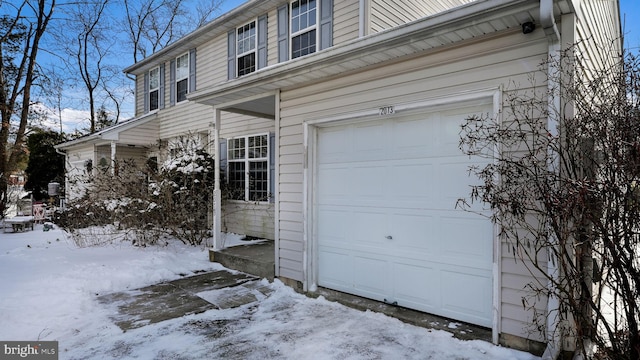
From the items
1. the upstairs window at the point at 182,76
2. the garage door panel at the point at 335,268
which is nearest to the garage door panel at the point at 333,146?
the garage door panel at the point at 335,268

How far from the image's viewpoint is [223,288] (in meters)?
5.33

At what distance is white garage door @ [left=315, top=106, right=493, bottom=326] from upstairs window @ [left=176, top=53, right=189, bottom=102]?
766 cm

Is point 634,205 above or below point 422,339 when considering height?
above

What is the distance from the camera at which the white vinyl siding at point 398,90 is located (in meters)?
3.29

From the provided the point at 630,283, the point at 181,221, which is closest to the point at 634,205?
the point at 630,283

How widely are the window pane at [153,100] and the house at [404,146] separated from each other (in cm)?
705

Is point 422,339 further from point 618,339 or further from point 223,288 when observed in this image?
point 223,288

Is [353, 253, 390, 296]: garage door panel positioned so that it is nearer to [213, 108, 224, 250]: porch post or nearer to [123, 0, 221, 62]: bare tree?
[213, 108, 224, 250]: porch post

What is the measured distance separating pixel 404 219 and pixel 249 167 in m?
5.50

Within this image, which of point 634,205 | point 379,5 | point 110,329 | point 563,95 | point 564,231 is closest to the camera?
point 634,205

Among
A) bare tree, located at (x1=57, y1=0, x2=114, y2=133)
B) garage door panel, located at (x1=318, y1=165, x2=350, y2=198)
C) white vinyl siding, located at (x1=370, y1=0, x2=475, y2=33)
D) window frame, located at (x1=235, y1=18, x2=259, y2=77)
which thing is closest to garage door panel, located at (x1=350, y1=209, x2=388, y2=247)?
garage door panel, located at (x1=318, y1=165, x2=350, y2=198)

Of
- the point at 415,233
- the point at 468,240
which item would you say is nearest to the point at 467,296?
the point at 468,240

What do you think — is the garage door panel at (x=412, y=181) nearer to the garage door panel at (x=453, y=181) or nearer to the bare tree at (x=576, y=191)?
the garage door panel at (x=453, y=181)

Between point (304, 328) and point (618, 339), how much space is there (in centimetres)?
271
